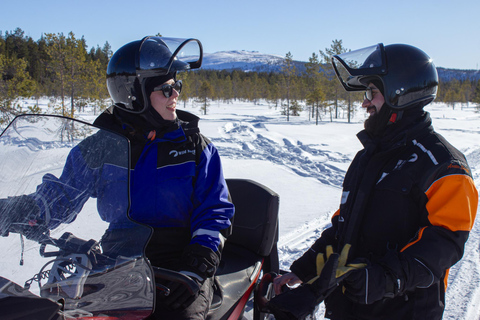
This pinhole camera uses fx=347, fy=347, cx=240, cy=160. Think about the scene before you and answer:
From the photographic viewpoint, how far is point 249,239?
2.34m

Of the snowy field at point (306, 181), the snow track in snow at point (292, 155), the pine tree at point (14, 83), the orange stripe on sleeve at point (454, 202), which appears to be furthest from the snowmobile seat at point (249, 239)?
the pine tree at point (14, 83)

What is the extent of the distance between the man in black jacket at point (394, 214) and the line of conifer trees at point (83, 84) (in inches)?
524

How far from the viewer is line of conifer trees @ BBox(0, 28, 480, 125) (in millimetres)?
16500

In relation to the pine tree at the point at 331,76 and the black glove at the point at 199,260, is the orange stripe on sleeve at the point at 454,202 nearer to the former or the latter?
the black glove at the point at 199,260

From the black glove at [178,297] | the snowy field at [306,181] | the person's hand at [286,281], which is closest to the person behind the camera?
the black glove at [178,297]

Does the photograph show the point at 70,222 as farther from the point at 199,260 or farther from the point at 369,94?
the point at 369,94

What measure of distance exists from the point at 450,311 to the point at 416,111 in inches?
76.7

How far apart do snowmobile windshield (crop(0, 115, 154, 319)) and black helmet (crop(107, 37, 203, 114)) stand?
549 mm

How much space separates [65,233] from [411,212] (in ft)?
4.72

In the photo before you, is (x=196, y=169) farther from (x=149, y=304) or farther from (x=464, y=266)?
(x=464, y=266)

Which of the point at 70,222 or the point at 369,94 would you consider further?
the point at 369,94

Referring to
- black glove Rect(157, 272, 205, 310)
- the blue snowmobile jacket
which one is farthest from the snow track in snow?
black glove Rect(157, 272, 205, 310)

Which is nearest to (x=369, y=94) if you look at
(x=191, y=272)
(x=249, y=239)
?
(x=249, y=239)

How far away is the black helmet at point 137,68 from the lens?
72.9 inches
